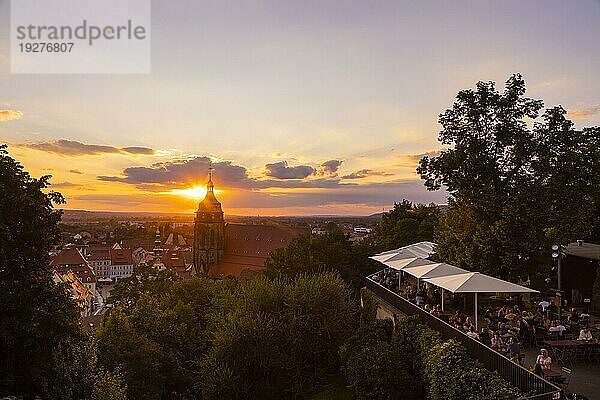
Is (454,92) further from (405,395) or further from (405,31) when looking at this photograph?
(405,395)

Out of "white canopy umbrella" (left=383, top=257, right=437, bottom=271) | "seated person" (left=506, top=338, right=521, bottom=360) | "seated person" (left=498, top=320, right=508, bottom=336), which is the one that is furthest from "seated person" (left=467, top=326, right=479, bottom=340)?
"white canopy umbrella" (left=383, top=257, right=437, bottom=271)

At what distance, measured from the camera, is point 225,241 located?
83.1 metres

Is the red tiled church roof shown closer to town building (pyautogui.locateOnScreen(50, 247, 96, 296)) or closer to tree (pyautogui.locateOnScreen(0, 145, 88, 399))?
town building (pyautogui.locateOnScreen(50, 247, 96, 296))

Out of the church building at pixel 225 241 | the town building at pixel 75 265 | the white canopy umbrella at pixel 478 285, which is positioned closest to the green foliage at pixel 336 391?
the white canopy umbrella at pixel 478 285

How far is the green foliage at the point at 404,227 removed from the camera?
4078 cm

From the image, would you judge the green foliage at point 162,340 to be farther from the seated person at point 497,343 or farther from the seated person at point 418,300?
the seated person at point 497,343

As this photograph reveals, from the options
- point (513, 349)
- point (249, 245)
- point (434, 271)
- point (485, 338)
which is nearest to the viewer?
point (513, 349)

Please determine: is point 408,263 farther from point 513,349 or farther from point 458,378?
point 513,349

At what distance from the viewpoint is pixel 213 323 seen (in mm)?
31625

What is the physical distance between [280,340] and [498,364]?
13965 millimetres

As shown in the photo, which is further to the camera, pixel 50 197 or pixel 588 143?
pixel 588 143

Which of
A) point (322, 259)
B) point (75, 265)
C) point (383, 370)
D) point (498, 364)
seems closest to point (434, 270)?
point (383, 370)

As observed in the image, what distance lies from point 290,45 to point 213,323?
52.9ft

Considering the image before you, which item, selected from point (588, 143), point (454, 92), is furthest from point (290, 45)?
point (588, 143)
